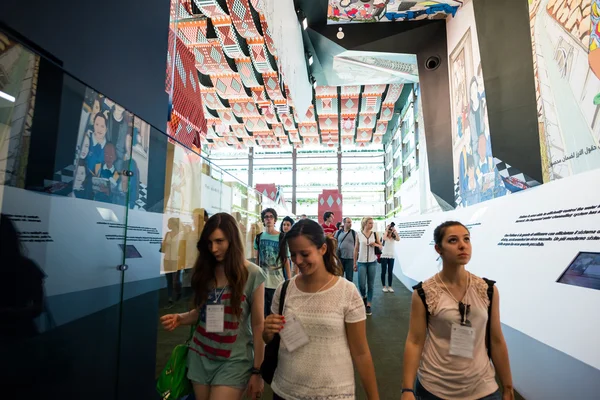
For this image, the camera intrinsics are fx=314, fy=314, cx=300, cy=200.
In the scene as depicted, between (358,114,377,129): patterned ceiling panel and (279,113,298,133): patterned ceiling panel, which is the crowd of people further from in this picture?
(358,114,377,129): patterned ceiling panel

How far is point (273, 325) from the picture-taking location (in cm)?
125

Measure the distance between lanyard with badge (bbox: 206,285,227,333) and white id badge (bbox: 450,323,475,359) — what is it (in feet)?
3.47

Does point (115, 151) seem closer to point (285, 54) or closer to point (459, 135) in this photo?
point (285, 54)

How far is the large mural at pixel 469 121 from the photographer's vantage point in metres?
4.69

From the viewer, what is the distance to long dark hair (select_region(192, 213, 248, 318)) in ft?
5.11

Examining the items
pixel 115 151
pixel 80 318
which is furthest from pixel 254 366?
pixel 115 151

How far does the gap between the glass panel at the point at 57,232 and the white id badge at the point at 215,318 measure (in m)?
0.48

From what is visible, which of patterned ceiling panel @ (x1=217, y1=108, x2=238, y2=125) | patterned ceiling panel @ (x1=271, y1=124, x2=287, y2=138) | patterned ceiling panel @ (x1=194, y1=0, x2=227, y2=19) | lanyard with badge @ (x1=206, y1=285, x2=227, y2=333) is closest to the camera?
lanyard with badge @ (x1=206, y1=285, x2=227, y2=333)

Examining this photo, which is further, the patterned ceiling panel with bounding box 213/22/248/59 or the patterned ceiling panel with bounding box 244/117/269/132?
the patterned ceiling panel with bounding box 244/117/269/132

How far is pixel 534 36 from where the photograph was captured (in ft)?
11.6

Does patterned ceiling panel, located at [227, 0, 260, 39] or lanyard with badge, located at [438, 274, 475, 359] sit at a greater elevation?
patterned ceiling panel, located at [227, 0, 260, 39]

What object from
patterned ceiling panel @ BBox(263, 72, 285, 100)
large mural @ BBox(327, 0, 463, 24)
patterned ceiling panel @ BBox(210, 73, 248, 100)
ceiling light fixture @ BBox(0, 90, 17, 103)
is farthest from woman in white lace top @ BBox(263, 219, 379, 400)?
patterned ceiling panel @ BBox(210, 73, 248, 100)

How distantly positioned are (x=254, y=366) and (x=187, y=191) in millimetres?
1356

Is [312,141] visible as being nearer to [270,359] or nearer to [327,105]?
[327,105]
